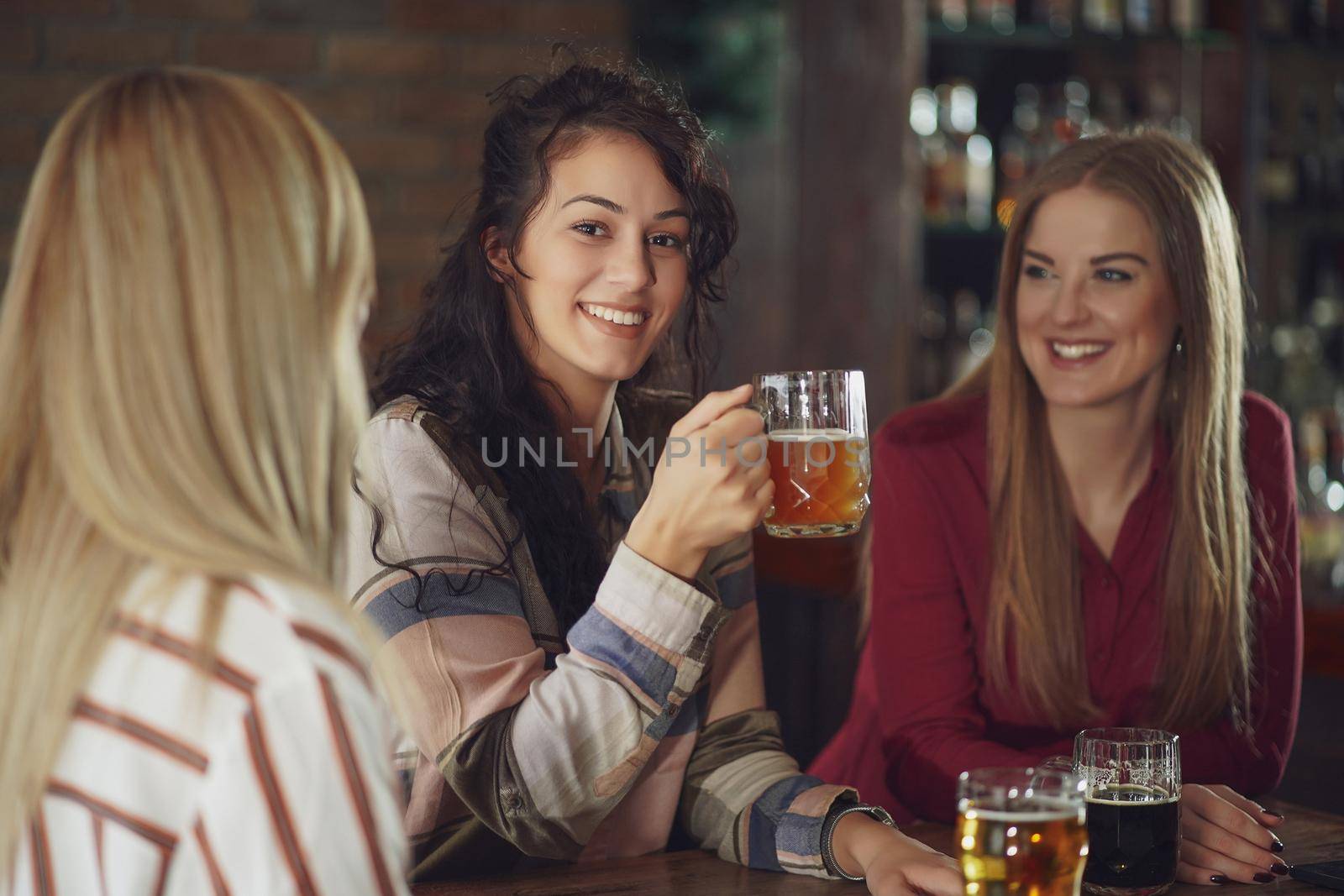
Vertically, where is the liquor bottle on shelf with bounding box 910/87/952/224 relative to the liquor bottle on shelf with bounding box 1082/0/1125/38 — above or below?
below

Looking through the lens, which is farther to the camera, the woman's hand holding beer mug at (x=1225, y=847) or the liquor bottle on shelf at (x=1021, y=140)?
the liquor bottle on shelf at (x=1021, y=140)

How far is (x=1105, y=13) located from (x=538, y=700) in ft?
8.88

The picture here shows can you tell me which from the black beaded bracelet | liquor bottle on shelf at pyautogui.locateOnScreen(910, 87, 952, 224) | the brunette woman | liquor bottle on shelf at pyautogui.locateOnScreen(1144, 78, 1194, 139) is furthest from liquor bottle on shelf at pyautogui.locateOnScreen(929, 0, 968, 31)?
the black beaded bracelet

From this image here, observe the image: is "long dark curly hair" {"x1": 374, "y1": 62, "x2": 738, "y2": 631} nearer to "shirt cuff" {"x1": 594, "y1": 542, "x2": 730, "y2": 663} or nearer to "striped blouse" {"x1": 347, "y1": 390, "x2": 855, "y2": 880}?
"striped blouse" {"x1": 347, "y1": 390, "x2": 855, "y2": 880}

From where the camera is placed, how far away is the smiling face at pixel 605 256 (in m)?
1.45

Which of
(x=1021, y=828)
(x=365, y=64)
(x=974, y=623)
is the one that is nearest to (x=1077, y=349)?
(x=974, y=623)

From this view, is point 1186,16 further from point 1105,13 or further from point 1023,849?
point 1023,849

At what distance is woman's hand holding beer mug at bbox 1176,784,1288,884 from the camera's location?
1192 mm

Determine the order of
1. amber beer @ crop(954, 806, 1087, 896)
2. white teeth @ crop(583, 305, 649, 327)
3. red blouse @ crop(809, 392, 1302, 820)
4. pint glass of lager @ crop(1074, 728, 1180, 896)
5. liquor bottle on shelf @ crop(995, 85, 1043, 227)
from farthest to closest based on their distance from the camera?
liquor bottle on shelf @ crop(995, 85, 1043, 227) < red blouse @ crop(809, 392, 1302, 820) < white teeth @ crop(583, 305, 649, 327) < pint glass of lager @ crop(1074, 728, 1180, 896) < amber beer @ crop(954, 806, 1087, 896)

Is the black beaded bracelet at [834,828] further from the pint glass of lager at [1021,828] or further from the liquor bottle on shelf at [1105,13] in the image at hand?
the liquor bottle on shelf at [1105,13]

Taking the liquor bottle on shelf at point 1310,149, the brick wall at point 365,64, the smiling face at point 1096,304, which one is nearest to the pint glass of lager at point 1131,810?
the smiling face at point 1096,304

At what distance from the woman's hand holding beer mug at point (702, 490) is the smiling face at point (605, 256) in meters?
0.26

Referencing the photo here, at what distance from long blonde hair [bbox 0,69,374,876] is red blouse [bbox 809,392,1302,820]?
3.73 feet

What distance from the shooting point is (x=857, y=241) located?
3.02 m
